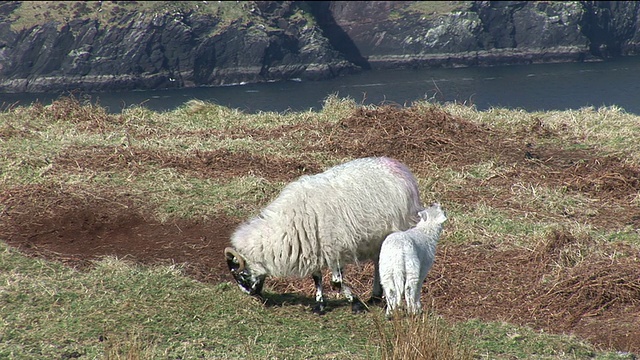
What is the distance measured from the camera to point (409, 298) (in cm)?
750

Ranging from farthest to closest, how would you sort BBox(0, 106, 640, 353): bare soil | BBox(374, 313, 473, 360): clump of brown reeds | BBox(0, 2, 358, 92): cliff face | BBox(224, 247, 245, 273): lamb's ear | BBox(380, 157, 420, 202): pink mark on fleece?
BBox(0, 2, 358, 92): cliff face < BBox(380, 157, 420, 202): pink mark on fleece < BBox(0, 106, 640, 353): bare soil < BBox(224, 247, 245, 273): lamb's ear < BBox(374, 313, 473, 360): clump of brown reeds

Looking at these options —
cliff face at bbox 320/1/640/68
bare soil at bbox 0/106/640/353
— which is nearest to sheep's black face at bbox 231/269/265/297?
bare soil at bbox 0/106/640/353

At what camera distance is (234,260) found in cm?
830

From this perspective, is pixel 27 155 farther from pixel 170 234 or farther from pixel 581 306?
pixel 581 306

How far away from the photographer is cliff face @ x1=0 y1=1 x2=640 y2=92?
75375 millimetres

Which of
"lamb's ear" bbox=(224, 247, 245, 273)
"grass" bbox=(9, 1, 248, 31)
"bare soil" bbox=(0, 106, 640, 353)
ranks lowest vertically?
"grass" bbox=(9, 1, 248, 31)

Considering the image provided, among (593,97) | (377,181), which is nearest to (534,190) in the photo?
(377,181)

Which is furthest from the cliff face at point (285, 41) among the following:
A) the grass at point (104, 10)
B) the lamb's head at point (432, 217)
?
the lamb's head at point (432, 217)

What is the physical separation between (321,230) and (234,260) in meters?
1.02

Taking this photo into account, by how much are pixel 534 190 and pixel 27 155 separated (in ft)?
30.1

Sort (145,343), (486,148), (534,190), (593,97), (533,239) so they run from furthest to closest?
(593,97) → (486,148) → (534,190) → (533,239) → (145,343)

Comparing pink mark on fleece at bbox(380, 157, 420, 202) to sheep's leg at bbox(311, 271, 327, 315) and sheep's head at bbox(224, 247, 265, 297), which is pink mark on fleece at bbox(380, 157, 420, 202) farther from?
sheep's head at bbox(224, 247, 265, 297)

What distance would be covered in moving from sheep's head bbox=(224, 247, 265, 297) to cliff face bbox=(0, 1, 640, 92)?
225ft

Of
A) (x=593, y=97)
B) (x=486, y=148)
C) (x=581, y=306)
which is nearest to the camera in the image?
(x=581, y=306)
